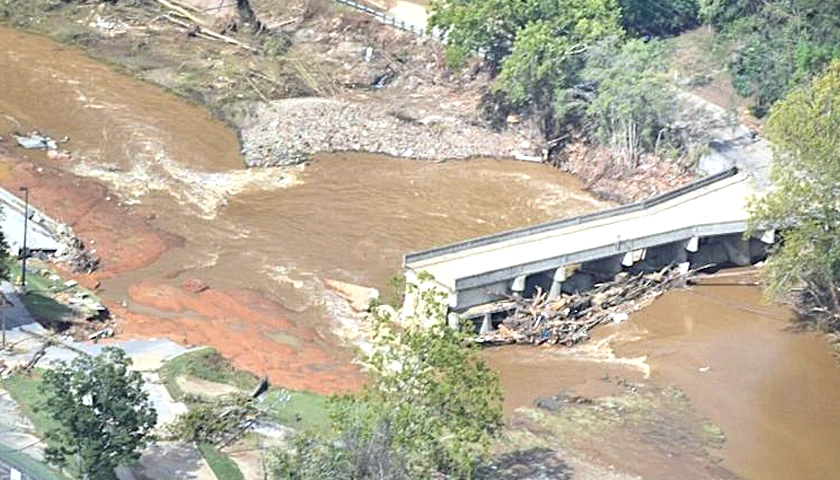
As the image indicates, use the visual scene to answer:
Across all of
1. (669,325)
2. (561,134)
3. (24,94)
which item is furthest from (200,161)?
(669,325)

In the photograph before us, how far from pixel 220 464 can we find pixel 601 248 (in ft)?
54.5

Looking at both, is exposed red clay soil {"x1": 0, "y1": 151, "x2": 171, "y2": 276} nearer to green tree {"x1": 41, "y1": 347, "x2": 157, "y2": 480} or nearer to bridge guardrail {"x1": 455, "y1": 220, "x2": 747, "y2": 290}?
bridge guardrail {"x1": 455, "y1": 220, "x2": 747, "y2": 290}

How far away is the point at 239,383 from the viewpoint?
4169 cm

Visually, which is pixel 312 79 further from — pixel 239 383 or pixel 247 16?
pixel 239 383

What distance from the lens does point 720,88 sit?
63906mm

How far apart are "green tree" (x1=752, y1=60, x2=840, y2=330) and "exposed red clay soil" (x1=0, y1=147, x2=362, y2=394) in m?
12.9

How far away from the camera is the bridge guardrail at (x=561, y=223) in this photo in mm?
47375

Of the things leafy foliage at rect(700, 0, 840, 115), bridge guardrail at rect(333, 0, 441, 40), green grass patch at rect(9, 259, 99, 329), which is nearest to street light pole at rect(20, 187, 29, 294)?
green grass patch at rect(9, 259, 99, 329)

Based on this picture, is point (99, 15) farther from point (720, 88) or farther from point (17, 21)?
point (720, 88)

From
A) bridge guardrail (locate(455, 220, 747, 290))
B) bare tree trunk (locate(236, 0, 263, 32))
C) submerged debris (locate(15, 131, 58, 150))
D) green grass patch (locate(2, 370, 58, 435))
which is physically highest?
bare tree trunk (locate(236, 0, 263, 32))

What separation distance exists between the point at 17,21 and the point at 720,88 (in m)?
31.5

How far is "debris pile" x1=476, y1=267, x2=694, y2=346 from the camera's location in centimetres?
4653

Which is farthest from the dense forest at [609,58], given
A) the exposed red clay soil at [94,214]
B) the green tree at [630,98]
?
the exposed red clay soil at [94,214]

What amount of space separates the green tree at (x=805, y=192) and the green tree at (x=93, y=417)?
20.2m
